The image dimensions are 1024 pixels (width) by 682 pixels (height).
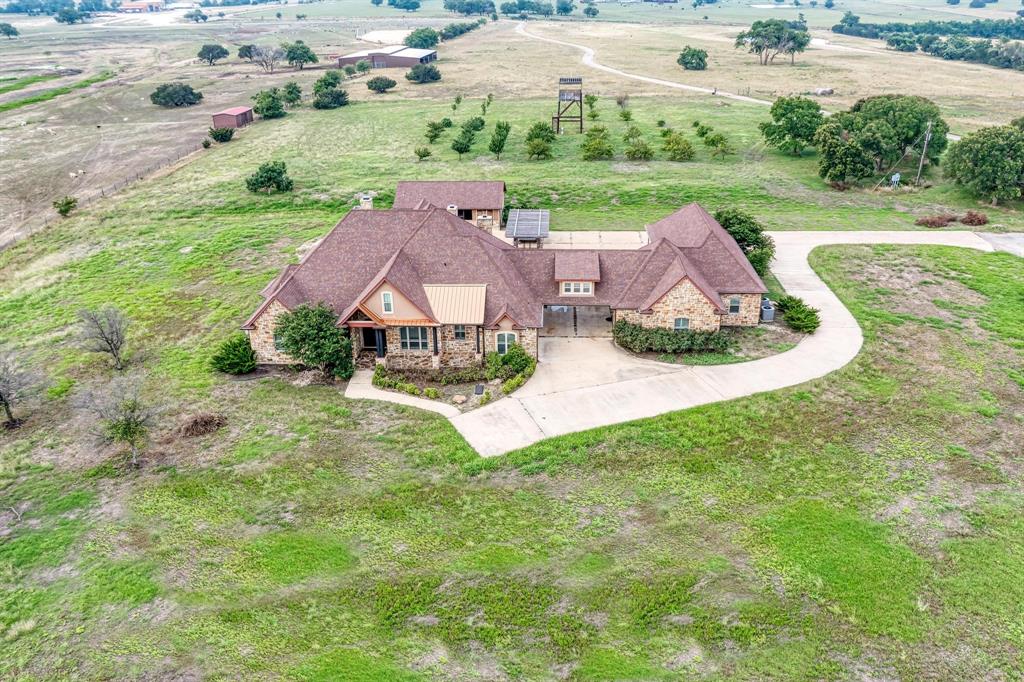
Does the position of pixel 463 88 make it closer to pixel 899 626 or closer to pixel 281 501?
pixel 281 501

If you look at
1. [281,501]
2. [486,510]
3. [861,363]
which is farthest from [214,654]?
[861,363]

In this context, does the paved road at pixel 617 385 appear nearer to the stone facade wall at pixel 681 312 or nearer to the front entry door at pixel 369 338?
the stone facade wall at pixel 681 312

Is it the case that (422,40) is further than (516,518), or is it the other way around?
(422,40)

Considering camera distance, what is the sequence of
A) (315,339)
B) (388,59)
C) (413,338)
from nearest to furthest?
1. (315,339)
2. (413,338)
3. (388,59)

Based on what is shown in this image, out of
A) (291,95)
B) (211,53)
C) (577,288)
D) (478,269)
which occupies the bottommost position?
(577,288)

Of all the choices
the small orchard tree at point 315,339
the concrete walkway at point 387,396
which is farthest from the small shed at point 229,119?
the concrete walkway at point 387,396

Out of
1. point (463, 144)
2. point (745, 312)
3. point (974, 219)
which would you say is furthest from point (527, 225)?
point (974, 219)

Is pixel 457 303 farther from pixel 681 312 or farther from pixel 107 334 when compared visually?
pixel 107 334
